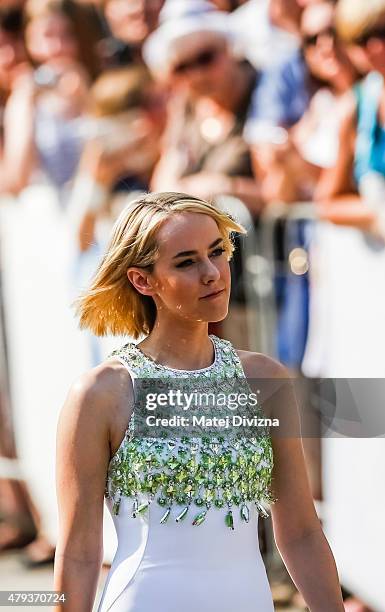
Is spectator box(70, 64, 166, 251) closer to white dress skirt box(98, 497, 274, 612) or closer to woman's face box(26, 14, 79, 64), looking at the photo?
woman's face box(26, 14, 79, 64)

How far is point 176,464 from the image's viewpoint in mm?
1997

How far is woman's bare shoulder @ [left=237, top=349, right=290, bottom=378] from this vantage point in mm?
2123

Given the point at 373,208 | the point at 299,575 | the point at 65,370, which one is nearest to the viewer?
the point at 299,575

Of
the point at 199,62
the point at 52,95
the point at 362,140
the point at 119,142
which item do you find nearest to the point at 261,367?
the point at 362,140

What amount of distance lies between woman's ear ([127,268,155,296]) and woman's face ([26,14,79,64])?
8.49 feet

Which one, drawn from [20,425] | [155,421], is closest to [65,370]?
[20,425]

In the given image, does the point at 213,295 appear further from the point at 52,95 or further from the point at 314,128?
the point at 52,95

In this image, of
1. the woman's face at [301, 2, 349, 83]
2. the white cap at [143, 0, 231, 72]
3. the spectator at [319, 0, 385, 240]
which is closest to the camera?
the spectator at [319, 0, 385, 240]

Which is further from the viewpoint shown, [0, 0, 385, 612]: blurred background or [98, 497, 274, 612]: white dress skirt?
[0, 0, 385, 612]: blurred background

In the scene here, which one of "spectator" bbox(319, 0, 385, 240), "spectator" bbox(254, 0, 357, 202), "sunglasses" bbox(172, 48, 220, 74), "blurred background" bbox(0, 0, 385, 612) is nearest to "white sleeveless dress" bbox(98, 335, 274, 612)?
"blurred background" bbox(0, 0, 385, 612)

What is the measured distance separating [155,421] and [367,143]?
1797 millimetres

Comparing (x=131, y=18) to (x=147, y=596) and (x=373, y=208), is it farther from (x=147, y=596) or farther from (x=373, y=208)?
(x=147, y=596)

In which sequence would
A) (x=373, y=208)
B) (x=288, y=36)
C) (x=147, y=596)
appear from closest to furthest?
(x=147, y=596) < (x=373, y=208) < (x=288, y=36)

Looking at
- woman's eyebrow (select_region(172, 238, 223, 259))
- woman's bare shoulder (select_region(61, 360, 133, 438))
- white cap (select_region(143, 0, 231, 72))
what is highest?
white cap (select_region(143, 0, 231, 72))
